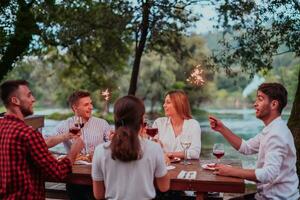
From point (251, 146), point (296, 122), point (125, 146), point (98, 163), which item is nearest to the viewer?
point (125, 146)

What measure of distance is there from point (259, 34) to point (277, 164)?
16.9ft

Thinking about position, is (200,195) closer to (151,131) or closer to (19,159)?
(151,131)

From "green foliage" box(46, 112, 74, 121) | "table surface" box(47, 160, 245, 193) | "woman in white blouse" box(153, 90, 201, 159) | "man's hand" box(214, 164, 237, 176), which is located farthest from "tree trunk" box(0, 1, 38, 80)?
"green foliage" box(46, 112, 74, 121)

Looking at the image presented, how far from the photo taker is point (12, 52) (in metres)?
10.1

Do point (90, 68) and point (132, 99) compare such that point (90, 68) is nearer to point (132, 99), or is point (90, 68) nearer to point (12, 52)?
point (12, 52)

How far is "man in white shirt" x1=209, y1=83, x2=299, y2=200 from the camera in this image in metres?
2.47

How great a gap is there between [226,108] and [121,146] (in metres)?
34.1

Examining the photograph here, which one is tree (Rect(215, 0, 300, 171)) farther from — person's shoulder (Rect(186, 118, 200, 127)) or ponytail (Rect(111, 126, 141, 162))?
ponytail (Rect(111, 126, 141, 162))

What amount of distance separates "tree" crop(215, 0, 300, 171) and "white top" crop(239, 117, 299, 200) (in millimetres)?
2955

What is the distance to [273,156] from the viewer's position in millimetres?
2473

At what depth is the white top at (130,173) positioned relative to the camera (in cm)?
221

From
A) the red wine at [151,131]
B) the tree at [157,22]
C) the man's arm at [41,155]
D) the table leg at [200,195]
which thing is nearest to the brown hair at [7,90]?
the man's arm at [41,155]

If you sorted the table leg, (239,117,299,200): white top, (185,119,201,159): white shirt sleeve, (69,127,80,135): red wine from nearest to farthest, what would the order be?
(239,117,299,200): white top, the table leg, (69,127,80,135): red wine, (185,119,201,159): white shirt sleeve

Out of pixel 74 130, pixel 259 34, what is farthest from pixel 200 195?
pixel 259 34
